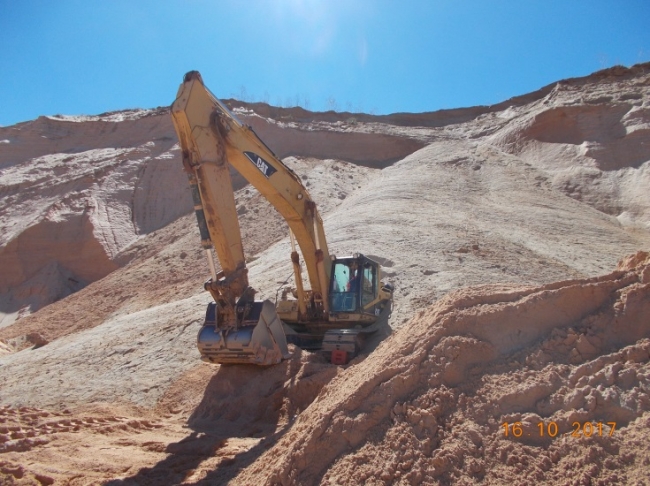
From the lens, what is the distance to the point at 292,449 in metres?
4.53

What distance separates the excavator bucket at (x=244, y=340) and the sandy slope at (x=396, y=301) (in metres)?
0.62

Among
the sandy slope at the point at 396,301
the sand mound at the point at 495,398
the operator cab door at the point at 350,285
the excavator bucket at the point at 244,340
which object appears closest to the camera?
the sand mound at the point at 495,398

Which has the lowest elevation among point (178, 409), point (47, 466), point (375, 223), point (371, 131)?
point (178, 409)

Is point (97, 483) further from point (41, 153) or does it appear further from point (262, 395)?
point (41, 153)

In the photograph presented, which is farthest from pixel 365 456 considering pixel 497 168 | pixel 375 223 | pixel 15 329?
pixel 497 168

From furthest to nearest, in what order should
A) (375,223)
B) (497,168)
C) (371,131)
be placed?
1. (371,131)
2. (497,168)
3. (375,223)

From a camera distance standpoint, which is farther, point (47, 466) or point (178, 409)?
point (178, 409)

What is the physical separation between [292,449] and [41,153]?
30.1 m

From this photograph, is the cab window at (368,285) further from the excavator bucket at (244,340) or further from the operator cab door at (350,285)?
the excavator bucket at (244,340)

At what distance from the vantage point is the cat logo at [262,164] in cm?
859

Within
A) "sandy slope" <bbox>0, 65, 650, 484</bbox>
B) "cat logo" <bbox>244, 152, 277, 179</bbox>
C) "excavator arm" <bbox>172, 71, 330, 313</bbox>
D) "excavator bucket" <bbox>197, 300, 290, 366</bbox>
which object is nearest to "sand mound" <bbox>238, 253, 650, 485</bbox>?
"sandy slope" <bbox>0, 65, 650, 484</bbox>
